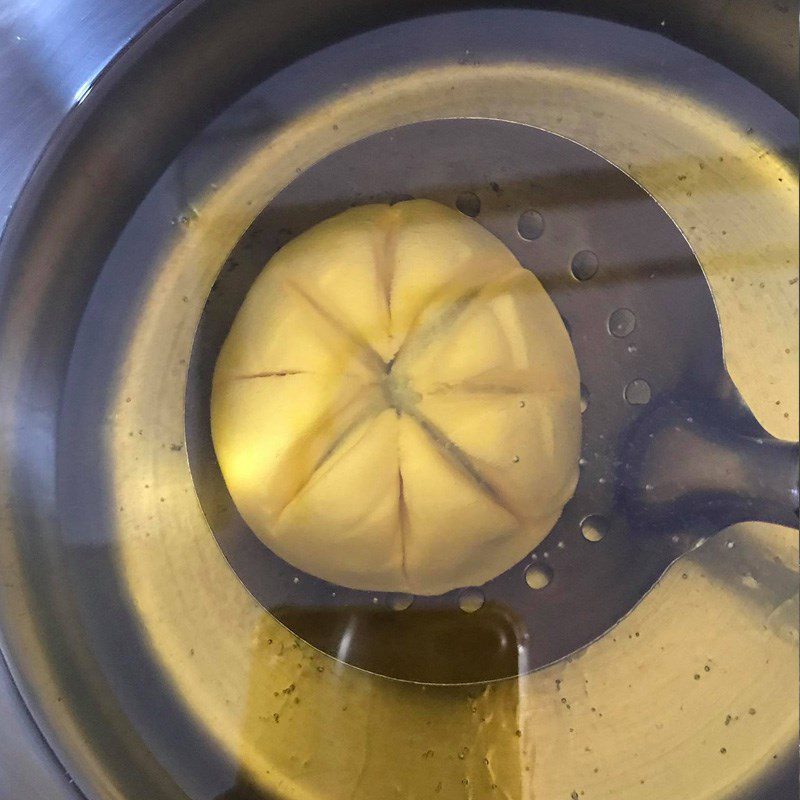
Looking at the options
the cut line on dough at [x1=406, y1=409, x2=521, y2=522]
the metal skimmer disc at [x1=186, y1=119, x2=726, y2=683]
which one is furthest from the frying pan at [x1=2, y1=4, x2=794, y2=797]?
the cut line on dough at [x1=406, y1=409, x2=521, y2=522]

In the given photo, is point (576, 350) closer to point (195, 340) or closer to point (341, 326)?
point (341, 326)

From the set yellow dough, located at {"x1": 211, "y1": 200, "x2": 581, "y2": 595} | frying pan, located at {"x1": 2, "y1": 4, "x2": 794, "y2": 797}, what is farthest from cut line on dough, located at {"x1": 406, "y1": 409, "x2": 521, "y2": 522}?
frying pan, located at {"x1": 2, "y1": 4, "x2": 794, "y2": 797}

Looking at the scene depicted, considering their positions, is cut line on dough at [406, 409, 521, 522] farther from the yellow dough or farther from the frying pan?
the frying pan

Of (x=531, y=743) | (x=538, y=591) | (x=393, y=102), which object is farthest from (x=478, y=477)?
(x=393, y=102)

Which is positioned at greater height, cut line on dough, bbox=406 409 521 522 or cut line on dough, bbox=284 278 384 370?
cut line on dough, bbox=284 278 384 370

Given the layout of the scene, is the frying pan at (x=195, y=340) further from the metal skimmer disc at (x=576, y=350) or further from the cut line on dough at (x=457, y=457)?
the cut line on dough at (x=457, y=457)

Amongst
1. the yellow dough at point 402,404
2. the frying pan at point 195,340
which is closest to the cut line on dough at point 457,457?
the yellow dough at point 402,404
